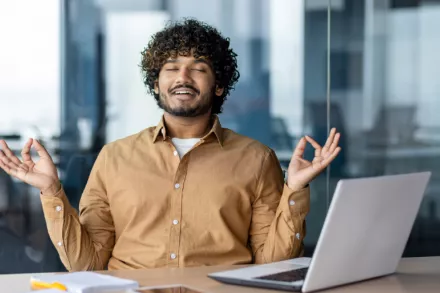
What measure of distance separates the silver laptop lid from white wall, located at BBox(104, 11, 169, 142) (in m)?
2.96

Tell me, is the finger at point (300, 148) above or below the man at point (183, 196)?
A: above

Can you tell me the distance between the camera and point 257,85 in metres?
5.29

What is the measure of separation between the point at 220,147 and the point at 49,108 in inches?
88.1

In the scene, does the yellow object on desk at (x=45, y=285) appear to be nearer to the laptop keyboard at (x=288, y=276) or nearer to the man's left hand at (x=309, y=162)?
the laptop keyboard at (x=288, y=276)

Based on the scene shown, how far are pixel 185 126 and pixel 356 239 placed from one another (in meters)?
1.11

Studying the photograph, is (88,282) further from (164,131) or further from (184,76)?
(184,76)

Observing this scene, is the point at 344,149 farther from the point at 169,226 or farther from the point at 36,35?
the point at 169,226

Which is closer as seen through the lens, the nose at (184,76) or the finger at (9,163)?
the finger at (9,163)

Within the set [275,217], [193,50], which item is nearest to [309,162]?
[275,217]

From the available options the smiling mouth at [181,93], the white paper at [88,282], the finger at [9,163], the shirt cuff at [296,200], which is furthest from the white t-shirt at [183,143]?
the white paper at [88,282]

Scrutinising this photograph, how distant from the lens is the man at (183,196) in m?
2.84

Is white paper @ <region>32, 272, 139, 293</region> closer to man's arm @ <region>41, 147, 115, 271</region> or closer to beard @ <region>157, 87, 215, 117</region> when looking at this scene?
man's arm @ <region>41, 147, 115, 271</region>

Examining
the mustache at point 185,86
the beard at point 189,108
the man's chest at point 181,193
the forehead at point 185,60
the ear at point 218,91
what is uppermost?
the forehead at point 185,60

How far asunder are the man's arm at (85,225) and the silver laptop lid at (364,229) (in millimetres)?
950
